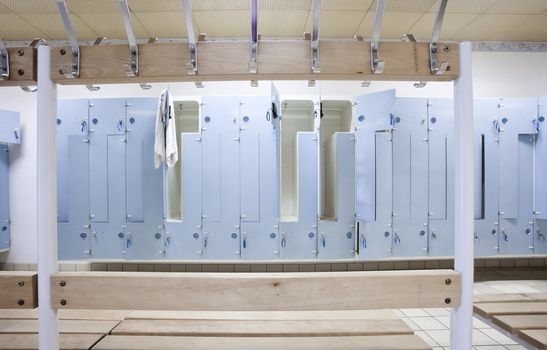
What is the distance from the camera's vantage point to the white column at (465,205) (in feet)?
3.29

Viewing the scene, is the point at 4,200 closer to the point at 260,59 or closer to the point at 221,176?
the point at 221,176

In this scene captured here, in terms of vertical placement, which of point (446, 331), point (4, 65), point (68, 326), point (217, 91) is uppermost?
point (217, 91)

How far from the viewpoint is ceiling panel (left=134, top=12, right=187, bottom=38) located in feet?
Result: 11.0

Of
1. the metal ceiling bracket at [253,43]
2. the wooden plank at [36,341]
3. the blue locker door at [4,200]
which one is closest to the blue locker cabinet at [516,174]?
the metal ceiling bracket at [253,43]

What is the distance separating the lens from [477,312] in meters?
1.90

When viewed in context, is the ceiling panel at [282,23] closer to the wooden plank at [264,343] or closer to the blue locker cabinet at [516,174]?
the blue locker cabinet at [516,174]

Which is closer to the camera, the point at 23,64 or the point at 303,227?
the point at 23,64

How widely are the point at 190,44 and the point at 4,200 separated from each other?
4160 mm

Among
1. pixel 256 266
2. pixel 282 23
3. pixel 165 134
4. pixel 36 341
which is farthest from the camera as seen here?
pixel 256 266

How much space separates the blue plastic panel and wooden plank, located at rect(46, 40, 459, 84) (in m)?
3.50

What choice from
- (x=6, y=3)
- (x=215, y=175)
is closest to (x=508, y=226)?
(x=215, y=175)

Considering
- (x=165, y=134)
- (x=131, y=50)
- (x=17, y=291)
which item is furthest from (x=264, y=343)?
(x=165, y=134)

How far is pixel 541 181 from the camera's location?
3438 millimetres

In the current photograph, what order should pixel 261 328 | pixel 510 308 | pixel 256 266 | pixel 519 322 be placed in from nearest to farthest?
pixel 261 328, pixel 519 322, pixel 510 308, pixel 256 266
